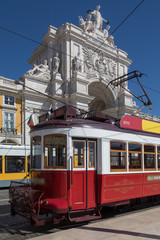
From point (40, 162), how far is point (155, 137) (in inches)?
187

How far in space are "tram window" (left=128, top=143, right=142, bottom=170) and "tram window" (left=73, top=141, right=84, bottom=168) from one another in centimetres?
192

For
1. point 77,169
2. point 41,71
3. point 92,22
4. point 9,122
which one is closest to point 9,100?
point 9,122

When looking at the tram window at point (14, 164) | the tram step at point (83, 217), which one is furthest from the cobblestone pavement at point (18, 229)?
the tram window at point (14, 164)

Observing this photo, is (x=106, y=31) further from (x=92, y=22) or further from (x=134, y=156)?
(x=134, y=156)

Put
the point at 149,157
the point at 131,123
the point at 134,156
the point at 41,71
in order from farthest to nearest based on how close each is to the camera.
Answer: the point at 41,71
the point at 149,157
the point at 131,123
the point at 134,156

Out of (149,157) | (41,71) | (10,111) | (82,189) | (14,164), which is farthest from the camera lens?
(41,71)

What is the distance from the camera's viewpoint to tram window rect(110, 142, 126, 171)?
23.6 ft

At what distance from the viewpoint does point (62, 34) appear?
3183 centimetres

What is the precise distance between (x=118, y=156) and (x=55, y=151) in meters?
2.15

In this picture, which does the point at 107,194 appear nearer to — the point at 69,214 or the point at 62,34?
the point at 69,214

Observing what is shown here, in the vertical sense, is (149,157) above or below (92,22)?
below

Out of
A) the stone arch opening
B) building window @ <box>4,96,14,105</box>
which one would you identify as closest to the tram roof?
building window @ <box>4,96,14,105</box>

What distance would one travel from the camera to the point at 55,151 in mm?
6469

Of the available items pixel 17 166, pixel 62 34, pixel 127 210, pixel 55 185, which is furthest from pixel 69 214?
pixel 62 34
